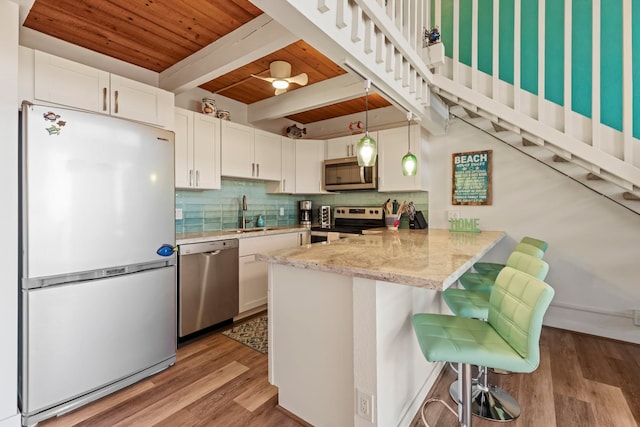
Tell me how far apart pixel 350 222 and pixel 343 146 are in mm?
1068

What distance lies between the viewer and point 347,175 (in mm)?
3904

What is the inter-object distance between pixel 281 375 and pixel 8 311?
148 centimetres

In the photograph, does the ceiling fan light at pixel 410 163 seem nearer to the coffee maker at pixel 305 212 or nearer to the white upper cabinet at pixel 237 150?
the white upper cabinet at pixel 237 150

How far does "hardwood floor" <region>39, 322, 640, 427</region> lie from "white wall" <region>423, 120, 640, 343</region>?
40 cm

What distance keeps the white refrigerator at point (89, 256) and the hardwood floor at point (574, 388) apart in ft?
6.10

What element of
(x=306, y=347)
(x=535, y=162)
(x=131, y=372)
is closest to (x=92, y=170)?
(x=131, y=372)

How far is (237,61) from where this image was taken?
7.70 ft

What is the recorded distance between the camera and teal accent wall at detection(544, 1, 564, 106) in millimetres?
2703

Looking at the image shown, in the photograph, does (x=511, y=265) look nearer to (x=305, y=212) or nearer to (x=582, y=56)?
(x=582, y=56)

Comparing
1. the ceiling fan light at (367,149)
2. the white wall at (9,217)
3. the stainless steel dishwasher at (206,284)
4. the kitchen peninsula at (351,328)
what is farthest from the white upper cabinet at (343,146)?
the white wall at (9,217)

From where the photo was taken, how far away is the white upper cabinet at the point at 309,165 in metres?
4.10

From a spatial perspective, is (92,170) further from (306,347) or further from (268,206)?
Answer: (268,206)

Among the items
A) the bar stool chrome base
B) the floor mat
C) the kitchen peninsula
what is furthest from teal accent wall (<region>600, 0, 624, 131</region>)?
the floor mat

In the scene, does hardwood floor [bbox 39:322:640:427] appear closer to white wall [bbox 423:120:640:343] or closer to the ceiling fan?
white wall [bbox 423:120:640:343]
